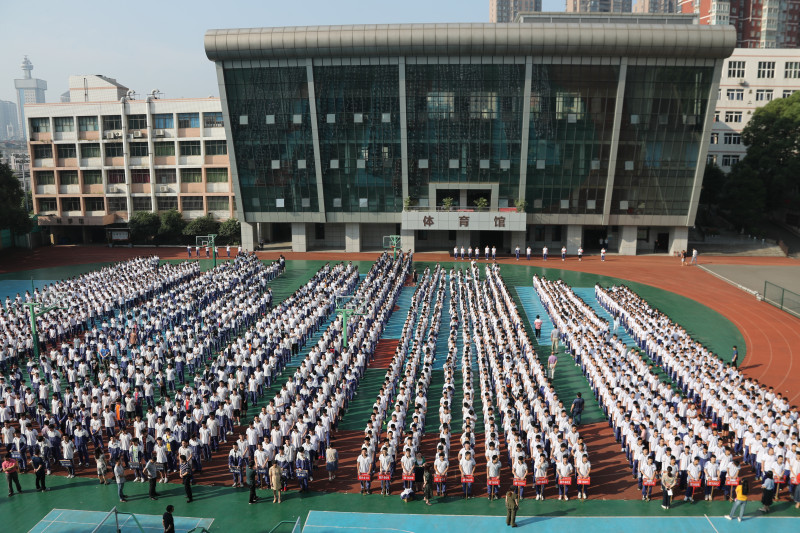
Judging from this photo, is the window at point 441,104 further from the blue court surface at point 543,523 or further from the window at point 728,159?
the window at point 728,159

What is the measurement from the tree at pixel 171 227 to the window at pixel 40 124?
45.8 feet

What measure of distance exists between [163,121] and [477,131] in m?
30.8

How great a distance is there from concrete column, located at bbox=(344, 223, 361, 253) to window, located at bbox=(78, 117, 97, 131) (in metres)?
27.0

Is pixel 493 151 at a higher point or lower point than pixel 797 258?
higher

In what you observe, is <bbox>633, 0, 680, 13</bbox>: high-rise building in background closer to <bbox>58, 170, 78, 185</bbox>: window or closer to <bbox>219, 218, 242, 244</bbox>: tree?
<bbox>219, 218, 242, 244</bbox>: tree

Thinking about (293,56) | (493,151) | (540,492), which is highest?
(293,56)

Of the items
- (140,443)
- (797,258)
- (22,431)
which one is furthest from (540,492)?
(797,258)

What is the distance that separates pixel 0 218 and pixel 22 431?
35.7 m

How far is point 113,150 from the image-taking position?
2215 inches

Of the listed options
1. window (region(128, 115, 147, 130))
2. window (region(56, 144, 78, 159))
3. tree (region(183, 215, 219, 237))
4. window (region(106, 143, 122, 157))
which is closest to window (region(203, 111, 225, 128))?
window (region(128, 115, 147, 130))

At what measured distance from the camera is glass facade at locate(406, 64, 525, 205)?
44469 millimetres

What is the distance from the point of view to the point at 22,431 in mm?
14734

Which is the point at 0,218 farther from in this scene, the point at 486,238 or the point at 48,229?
the point at 486,238

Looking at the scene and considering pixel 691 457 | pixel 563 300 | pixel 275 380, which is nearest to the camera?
pixel 691 457
